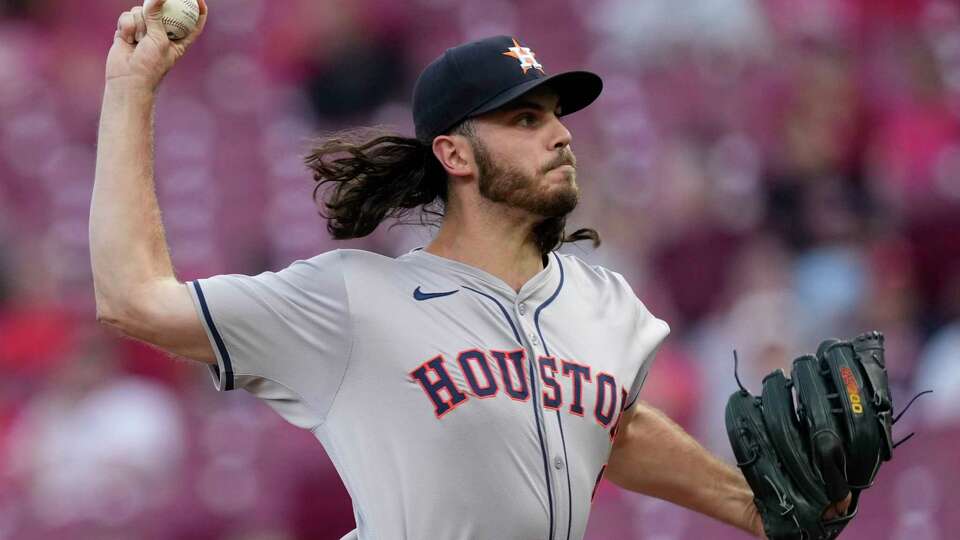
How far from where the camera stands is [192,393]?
7320 mm

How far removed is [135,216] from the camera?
10.6 ft

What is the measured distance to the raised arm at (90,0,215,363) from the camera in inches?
126

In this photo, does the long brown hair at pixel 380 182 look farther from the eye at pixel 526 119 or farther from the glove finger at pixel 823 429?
the glove finger at pixel 823 429

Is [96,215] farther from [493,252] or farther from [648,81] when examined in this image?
[648,81]

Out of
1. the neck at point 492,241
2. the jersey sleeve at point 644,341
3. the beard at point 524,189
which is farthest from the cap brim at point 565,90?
the jersey sleeve at point 644,341

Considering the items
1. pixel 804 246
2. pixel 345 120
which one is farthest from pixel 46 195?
pixel 804 246

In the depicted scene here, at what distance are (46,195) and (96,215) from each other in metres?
5.48

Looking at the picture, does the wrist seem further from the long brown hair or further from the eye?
the eye

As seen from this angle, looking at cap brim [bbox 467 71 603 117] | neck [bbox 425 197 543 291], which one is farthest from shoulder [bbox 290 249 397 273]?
cap brim [bbox 467 71 603 117]

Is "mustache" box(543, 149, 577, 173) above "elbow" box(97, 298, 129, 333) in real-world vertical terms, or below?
above

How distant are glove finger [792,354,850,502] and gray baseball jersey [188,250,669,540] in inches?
18.7

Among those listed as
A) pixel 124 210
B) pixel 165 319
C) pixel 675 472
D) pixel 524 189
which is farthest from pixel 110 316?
pixel 675 472

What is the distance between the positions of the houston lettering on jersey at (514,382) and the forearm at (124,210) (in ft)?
1.98

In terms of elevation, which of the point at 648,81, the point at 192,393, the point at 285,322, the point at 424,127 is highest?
the point at 648,81
